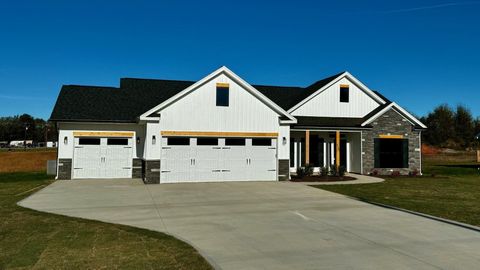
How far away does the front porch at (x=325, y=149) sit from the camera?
23.4 metres

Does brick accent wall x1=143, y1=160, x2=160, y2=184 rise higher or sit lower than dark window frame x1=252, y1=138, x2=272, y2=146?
lower

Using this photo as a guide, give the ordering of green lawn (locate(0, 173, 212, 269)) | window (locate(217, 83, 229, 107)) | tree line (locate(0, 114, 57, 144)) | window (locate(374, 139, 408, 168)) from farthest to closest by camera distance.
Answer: tree line (locate(0, 114, 57, 144)) → window (locate(374, 139, 408, 168)) → window (locate(217, 83, 229, 107)) → green lawn (locate(0, 173, 212, 269))

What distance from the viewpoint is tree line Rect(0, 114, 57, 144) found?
115 metres

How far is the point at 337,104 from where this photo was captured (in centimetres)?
2466

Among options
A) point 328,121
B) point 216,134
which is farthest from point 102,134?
point 328,121

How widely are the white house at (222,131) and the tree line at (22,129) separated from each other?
103388 mm

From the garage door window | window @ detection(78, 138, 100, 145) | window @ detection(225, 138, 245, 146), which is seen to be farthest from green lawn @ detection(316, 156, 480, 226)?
window @ detection(78, 138, 100, 145)

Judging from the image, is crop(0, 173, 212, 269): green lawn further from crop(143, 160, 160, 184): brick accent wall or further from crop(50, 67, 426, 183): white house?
crop(50, 67, 426, 183): white house

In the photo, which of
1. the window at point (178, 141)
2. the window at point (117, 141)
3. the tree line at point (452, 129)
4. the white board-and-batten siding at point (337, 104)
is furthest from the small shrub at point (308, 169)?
the tree line at point (452, 129)

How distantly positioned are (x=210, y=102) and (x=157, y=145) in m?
3.63

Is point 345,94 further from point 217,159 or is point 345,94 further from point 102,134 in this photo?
point 102,134

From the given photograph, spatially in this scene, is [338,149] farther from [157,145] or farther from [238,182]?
[157,145]

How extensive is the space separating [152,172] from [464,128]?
219 feet

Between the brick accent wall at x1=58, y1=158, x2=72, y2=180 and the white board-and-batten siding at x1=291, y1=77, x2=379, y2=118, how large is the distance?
1427cm
